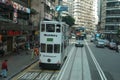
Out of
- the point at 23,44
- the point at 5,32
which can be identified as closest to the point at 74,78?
the point at 5,32

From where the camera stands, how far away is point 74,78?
26.3 meters

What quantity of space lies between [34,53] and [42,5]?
32819mm

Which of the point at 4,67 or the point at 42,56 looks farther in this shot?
the point at 42,56

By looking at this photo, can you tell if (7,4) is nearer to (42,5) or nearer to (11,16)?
(11,16)

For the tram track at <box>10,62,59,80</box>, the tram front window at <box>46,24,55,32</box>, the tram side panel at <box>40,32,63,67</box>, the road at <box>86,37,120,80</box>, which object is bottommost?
the road at <box>86,37,120,80</box>

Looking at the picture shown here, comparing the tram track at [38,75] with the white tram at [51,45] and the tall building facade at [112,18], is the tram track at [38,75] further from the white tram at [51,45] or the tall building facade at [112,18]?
the tall building facade at [112,18]

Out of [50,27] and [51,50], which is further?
[50,27]

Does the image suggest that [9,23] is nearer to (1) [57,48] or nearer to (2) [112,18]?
(1) [57,48]

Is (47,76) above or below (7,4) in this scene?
below

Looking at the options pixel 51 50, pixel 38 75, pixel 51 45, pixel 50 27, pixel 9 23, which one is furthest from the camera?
pixel 9 23

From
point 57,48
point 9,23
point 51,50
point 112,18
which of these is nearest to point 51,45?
point 51,50

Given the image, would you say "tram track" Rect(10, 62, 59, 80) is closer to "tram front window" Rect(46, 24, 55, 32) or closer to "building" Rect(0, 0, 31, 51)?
"tram front window" Rect(46, 24, 55, 32)

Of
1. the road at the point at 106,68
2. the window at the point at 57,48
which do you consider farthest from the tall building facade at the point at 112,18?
the window at the point at 57,48

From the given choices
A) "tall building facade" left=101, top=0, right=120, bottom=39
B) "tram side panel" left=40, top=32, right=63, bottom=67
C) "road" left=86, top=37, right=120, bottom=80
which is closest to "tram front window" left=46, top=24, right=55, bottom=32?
"tram side panel" left=40, top=32, right=63, bottom=67
